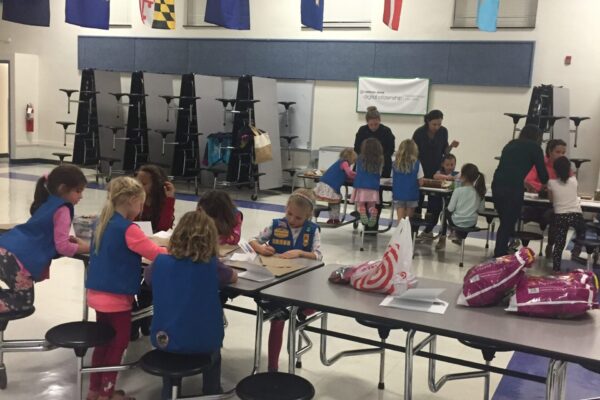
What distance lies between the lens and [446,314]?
247 centimetres

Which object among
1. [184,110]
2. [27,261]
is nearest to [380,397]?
[27,261]

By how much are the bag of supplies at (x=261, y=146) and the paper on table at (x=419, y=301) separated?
7.27 metres

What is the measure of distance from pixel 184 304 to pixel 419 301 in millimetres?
965

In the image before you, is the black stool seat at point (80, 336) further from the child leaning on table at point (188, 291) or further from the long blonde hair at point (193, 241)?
the long blonde hair at point (193, 241)

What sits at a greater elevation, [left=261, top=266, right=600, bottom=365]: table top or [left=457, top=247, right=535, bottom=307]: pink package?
[left=457, top=247, right=535, bottom=307]: pink package

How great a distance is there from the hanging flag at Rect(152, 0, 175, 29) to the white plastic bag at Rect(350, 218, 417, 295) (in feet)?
23.9

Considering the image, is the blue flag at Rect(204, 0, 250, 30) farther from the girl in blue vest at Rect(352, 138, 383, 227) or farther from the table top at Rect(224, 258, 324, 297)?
the table top at Rect(224, 258, 324, 297)

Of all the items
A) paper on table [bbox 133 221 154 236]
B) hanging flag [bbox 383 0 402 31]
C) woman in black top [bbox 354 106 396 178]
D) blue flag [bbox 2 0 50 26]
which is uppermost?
hanging flag [bbox 383 0 402 31]

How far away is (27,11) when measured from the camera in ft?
25.2

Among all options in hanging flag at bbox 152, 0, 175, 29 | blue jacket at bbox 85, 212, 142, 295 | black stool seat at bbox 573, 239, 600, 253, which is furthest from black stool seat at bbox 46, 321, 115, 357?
hanging flag at bbox 152, 0, 175, 29

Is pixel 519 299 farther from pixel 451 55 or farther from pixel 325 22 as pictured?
pixel 325 22

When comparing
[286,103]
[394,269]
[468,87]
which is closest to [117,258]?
[394,269]

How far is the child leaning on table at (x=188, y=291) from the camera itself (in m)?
2.53

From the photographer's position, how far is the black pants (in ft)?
19.5
